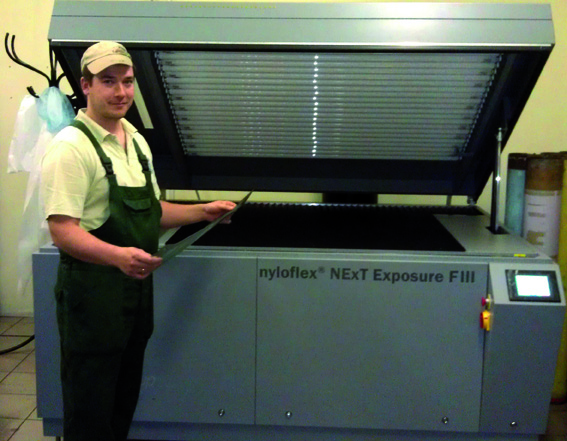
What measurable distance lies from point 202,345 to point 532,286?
3.16 ft

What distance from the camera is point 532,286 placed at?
5.10 ft

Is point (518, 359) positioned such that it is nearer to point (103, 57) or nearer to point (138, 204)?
point (138, 204)

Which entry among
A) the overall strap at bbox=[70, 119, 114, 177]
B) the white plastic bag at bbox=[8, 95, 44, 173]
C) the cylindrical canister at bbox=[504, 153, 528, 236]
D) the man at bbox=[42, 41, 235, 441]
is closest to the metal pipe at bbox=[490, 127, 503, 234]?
the cylindrical canister at bbox=[504, 153, 528, 236]

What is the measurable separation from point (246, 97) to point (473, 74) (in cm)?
67

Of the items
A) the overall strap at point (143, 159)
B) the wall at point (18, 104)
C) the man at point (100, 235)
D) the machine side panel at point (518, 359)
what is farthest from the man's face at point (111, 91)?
the wall at point (18, 104)

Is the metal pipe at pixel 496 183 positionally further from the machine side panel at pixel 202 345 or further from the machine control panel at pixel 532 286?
the machine side panel at pixel 202 345

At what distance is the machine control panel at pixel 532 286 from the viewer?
5.06 ft

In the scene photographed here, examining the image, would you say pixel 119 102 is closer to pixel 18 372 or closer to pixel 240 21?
pixel 240 21

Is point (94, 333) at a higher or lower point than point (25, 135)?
lower

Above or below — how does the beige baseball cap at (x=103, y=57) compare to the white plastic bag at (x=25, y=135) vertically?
above

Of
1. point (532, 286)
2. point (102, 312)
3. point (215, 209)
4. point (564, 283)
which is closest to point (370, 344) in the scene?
point (532, 286)

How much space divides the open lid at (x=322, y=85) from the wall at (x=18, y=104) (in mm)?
698

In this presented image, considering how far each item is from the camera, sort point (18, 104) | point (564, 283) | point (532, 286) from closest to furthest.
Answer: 1. point (532, 286)
2. point (564, 283)
3. point (18, 104)

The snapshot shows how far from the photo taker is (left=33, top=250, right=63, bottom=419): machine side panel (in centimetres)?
162
